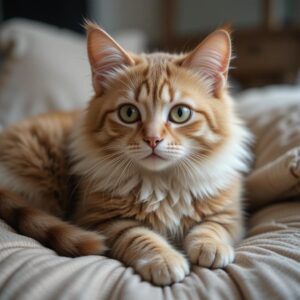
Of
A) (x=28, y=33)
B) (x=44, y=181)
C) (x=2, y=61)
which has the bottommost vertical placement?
(x=44, y=181)

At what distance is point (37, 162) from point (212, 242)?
0.66 m

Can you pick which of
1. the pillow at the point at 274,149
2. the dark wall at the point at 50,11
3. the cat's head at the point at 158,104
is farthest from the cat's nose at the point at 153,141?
the dark wall at the point at 50,11

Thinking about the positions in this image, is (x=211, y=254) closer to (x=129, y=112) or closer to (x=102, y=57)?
(x=129, y=112)

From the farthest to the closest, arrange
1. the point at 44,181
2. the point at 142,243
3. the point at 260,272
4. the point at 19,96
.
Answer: the point at 19,96
the point at 44,181
the point at 142,243
the point at 260,272

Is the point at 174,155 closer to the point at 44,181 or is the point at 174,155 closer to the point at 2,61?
the point at 44,181

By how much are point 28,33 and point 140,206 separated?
5.06ft

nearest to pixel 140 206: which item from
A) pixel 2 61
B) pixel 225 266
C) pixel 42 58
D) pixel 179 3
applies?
pixel 225 266

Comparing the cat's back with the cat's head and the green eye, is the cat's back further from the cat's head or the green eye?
the green eye

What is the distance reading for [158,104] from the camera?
1114mm

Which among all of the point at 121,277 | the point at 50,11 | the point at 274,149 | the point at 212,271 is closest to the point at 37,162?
the point at 121,277

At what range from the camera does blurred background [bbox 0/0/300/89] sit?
337 cm

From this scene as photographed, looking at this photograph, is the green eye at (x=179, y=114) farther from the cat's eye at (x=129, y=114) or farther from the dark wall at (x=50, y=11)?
the dark wall at (x=50, y=11)

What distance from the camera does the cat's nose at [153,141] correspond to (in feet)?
3.47

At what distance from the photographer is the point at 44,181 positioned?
4.44 ft
